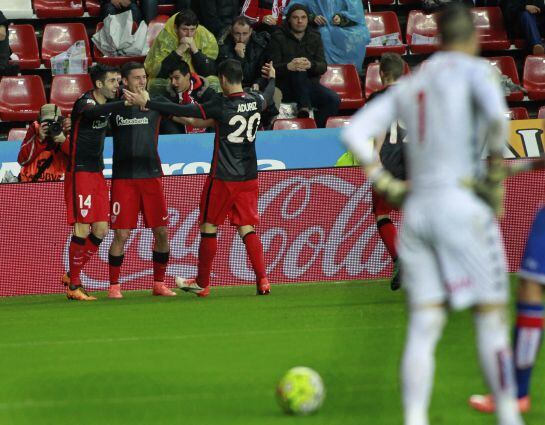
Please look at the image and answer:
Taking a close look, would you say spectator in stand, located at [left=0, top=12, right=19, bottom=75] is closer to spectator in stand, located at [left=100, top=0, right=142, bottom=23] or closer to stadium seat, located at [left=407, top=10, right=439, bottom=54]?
spectator in stand, located at [left=100, top=0, right=142, bottom=23]

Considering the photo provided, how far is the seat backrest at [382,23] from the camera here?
650 inches

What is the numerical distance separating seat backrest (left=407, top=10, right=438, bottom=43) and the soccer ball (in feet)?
39.3

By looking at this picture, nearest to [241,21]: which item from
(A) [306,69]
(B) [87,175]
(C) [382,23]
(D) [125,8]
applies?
(A) [306,69]

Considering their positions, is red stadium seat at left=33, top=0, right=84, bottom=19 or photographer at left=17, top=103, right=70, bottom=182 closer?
photographer at left=17, top=103, right=70, bottom=182

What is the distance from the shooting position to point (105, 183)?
1113 cm

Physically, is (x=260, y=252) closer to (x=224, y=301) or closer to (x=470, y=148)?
(x=224, y=301)

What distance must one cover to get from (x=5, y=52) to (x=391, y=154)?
6729mm

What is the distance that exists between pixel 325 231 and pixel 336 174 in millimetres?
615

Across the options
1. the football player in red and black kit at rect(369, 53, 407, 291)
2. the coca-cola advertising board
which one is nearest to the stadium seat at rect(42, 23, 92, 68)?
the coca-cola advertising board

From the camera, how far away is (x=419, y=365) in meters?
4.28

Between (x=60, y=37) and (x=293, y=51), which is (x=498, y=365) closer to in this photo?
(x=293, y=51)

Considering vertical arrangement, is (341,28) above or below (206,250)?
above

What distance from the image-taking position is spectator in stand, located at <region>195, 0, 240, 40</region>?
15102 millimetres

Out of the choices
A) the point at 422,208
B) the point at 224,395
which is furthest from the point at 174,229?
the point at 422,208
